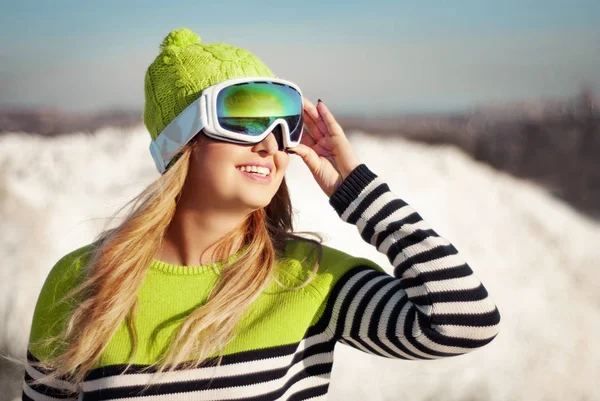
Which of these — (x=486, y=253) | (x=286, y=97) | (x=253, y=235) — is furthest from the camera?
(x=486, y=253)

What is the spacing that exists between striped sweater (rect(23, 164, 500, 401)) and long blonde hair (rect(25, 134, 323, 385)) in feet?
0.08

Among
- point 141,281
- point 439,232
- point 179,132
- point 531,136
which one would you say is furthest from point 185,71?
point 531,136

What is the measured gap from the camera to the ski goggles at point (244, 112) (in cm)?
135

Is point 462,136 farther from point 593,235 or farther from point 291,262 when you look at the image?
point 291,262

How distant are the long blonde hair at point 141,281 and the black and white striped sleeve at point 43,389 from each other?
0.02 metres

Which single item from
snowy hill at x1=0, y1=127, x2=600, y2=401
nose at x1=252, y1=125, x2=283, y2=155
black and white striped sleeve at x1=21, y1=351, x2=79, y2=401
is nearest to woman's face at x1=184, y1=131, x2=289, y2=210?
nose at x1=252, y1=125, x2=283, y2=155

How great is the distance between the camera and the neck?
144cm

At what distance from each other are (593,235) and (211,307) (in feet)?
7.26

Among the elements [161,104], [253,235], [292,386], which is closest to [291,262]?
Answer: [253,235]

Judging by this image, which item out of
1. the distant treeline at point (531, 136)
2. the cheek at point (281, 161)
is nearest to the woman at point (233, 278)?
the cheek at point (281, 161)

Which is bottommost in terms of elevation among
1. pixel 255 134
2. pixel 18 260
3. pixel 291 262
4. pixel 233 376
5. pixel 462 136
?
pixel 18 260

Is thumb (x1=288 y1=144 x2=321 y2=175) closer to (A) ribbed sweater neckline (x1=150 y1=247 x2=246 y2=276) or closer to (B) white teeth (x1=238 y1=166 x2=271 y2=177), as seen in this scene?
(B) white teeth (x1=238 y1=166 x2=271 y2=177)

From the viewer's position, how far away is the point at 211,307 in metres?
1.34

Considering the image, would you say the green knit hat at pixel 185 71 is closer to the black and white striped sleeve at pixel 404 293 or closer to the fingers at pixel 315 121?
the fingers at pixel 315 121
